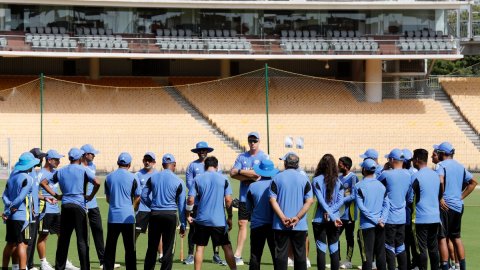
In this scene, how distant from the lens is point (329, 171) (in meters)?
13.5

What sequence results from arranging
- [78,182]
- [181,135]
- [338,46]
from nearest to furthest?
[78,182], [181,135], [338,46]

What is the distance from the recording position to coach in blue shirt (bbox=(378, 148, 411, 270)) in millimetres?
13992

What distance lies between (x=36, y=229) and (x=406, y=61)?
39677mm

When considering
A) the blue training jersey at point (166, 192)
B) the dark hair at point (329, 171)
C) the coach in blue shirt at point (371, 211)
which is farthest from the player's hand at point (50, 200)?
the coach in blue shirt at point (371, 211)

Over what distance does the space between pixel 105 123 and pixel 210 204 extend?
30.2 meters

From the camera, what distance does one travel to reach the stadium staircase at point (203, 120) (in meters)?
42.5

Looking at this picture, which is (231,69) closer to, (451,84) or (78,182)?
(451,84)

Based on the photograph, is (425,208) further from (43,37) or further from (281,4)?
(281,4)

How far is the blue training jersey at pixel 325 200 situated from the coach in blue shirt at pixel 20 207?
3868mm

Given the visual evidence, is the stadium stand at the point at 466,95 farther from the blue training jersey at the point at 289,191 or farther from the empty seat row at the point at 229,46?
the blue training jersey at the point at 289,191

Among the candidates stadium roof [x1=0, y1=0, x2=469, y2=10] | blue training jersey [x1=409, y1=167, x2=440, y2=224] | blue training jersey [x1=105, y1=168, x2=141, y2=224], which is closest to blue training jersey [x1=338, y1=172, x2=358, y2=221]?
blue training jersey [x1=409, y1=167, x2=440, y2=224]

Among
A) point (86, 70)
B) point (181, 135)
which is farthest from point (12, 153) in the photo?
point (86, 70)

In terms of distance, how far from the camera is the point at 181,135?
1631 inches

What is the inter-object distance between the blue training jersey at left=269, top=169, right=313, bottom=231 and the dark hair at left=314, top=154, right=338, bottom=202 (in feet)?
2.45
